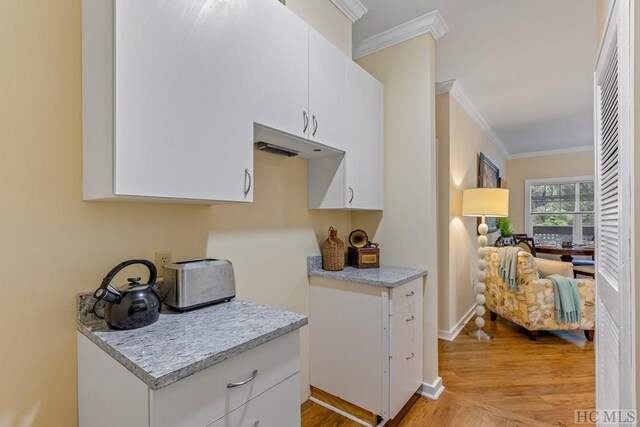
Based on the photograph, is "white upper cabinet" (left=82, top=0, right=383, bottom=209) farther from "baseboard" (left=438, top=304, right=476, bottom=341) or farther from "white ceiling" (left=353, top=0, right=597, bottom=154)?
"baseboard" (left=438, top=304, right=476, bottom=341)

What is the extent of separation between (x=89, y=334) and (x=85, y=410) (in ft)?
0.90

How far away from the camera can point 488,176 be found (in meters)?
4.71

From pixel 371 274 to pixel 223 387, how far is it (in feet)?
4.06

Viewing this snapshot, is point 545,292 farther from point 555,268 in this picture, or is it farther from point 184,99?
point 184,99

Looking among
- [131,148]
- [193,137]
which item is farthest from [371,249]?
[131,148]

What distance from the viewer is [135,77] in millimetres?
944

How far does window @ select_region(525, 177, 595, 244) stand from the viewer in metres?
5.88

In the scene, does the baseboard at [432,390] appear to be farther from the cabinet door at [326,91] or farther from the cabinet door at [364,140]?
the cabinet door at [326,91]

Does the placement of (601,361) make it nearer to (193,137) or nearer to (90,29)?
(193,137)

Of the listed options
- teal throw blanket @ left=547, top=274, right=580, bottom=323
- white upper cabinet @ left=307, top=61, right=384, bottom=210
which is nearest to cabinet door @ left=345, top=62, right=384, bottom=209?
white upper cabinet @ left=307, top=61, right=384, bottom=210

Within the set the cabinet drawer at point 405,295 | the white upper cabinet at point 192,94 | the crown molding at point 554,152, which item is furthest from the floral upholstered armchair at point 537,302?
the crown molding at point 554,152

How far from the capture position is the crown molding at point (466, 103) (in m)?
3.23

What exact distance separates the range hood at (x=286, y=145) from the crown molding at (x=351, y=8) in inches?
39.9

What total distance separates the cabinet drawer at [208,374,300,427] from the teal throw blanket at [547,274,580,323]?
3.06 meters
